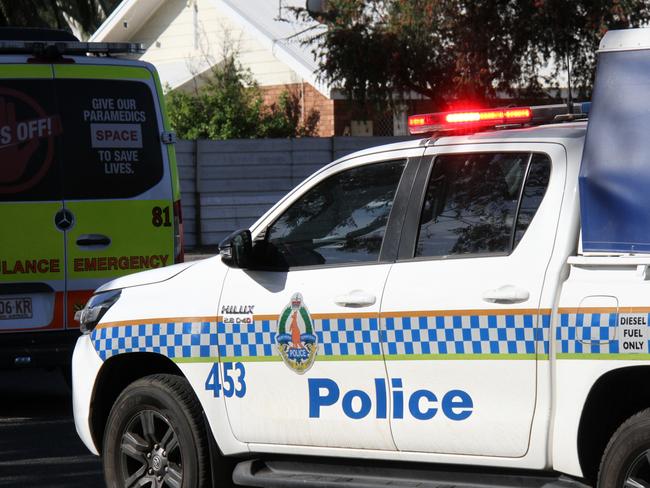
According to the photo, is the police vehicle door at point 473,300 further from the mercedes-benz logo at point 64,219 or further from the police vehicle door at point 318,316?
the mercedes-benz logo at point 64,219

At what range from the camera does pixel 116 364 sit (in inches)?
257

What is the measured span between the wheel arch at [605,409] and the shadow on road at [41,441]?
10.0 ft

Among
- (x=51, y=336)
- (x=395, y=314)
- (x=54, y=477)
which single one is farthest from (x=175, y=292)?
(x=51, y=336)

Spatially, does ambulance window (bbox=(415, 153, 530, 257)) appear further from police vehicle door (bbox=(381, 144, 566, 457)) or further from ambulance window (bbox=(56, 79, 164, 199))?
ambulance window (bbox=(56, 79, 164, 199))

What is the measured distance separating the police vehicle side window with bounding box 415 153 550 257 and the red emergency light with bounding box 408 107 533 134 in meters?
0.15

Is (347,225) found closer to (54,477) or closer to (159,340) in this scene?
(159,340)

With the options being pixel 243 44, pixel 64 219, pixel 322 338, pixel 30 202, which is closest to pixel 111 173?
pixel 64 219

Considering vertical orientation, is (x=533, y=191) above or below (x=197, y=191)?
above

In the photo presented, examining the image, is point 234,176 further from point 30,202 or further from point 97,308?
point 97,308

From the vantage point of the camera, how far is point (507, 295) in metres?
5.13

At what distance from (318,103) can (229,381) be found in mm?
22873

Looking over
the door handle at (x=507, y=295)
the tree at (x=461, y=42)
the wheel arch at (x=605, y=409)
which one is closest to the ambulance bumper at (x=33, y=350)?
the door handle at (x=507, y=295)

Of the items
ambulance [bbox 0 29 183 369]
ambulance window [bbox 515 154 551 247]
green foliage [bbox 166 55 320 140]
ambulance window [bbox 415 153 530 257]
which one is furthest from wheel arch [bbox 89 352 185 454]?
green foliage [bbox 166 55 320 140]

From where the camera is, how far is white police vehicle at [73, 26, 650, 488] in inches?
194
